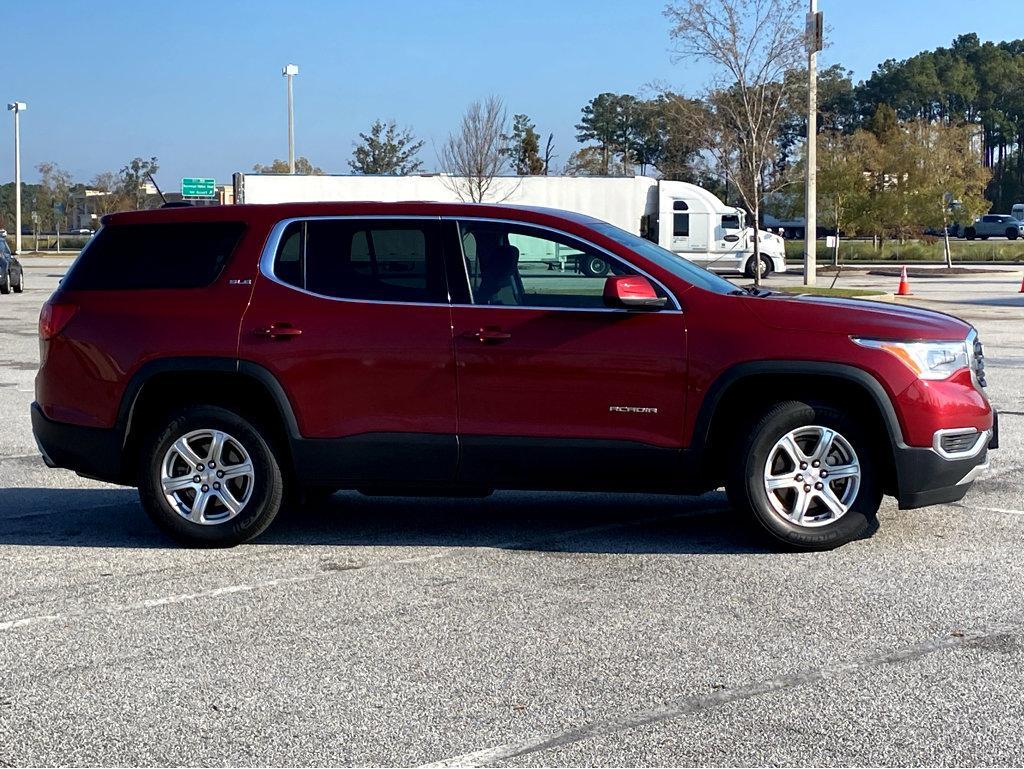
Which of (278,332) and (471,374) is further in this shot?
(278,332)

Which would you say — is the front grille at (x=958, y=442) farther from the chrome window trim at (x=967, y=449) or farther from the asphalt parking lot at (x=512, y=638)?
the asphalt parking lot at (x=512, y=638)

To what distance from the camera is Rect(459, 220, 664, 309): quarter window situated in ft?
22.0

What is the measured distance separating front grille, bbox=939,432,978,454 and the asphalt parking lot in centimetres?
56

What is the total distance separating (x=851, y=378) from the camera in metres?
6.49

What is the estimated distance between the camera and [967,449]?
6.64 metres

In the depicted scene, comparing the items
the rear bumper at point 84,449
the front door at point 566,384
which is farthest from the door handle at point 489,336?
the rear bumper at point 84,449

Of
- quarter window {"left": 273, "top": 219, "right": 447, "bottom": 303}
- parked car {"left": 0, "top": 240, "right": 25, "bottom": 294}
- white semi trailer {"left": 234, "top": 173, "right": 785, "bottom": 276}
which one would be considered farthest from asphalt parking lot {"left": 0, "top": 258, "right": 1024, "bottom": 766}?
white semi trailer {"left": 234, "top": 173, "right": 785, "bottom": 276}

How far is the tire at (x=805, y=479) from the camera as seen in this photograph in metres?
6.59

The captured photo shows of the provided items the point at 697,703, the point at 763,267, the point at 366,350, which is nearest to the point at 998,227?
the point at 763,267

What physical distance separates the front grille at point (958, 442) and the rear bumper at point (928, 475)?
48 mm

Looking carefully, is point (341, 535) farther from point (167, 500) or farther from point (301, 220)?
point (301, 220)

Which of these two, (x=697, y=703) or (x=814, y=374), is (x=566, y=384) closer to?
(x=814, y=374)

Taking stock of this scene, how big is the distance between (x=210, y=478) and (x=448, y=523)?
1.43 m

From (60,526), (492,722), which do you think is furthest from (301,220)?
(492,722)
